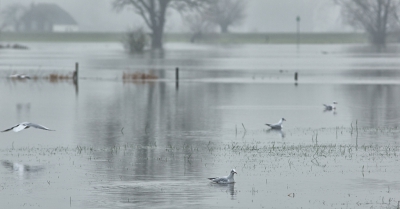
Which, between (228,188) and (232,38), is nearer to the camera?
(228,188)

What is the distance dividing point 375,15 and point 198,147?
112m

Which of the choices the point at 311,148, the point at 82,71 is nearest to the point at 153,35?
the point at 82,71

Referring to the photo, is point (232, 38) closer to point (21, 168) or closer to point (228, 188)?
point (21, 168)

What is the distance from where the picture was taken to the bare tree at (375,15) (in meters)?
129

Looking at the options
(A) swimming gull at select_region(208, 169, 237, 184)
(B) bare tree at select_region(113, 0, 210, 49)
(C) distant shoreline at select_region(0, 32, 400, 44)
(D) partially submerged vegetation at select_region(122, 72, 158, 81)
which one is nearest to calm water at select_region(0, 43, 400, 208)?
(A) swimming gull at select_region(208, 169, 237, 184)

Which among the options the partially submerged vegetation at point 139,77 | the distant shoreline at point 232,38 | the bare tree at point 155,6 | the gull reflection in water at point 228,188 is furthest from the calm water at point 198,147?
the distant shoreline at point 232,38


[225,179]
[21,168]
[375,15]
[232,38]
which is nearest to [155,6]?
[375,15]

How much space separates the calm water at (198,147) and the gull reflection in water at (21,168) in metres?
0.04

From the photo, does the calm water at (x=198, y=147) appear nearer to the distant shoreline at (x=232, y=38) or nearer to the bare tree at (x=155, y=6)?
the bare tree at (x=155, y=6)

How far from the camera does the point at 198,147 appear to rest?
23.4m

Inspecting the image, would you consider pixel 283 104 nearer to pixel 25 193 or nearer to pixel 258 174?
pixel 258 174

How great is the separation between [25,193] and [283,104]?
2205 centimetres

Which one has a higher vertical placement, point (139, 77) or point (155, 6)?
point (155, 6)

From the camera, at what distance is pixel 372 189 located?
56.8 feet
